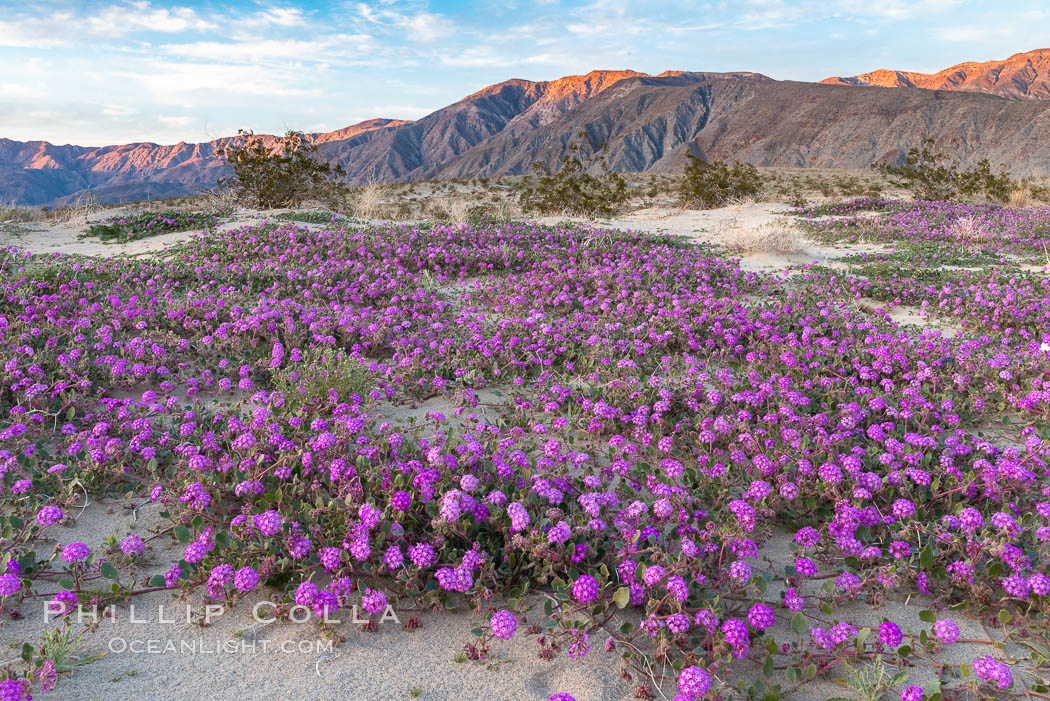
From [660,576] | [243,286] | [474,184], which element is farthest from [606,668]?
[474,184]

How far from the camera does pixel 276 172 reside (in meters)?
19.0

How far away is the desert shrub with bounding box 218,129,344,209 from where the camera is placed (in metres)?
18.8

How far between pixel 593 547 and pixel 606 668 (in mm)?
549

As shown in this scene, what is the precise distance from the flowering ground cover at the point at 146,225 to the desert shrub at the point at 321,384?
35.2 ft

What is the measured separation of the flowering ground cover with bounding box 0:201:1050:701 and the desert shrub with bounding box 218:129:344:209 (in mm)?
12513

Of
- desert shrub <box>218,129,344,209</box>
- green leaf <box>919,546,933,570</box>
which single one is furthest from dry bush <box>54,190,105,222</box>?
green leaf <box>919,546,933,570</box>

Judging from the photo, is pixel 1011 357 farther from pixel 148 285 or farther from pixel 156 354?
pixel 148 285

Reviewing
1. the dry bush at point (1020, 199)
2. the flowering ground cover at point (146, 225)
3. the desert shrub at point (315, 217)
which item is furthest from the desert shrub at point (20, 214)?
the dry bush at point (1020, 199)

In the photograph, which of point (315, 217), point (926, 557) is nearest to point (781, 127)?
point (315, 217)

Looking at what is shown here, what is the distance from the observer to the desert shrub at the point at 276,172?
1884 cm

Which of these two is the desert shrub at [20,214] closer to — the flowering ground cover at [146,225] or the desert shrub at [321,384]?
the flowering ground cover at [146,225]

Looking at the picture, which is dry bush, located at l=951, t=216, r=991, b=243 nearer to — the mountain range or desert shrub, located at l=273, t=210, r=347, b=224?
desert shrub, located at l=273, t=210, r=347, b=224

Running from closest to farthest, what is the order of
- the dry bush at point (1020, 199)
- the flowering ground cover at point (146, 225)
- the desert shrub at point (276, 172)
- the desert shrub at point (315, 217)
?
the flowering ground cover at point (146, 225), the desert shrub at point (315, 217), the desert shrub at point (276, 172), the dry bush at point (1020, 199)

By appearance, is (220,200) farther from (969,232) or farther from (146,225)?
(969,232)
